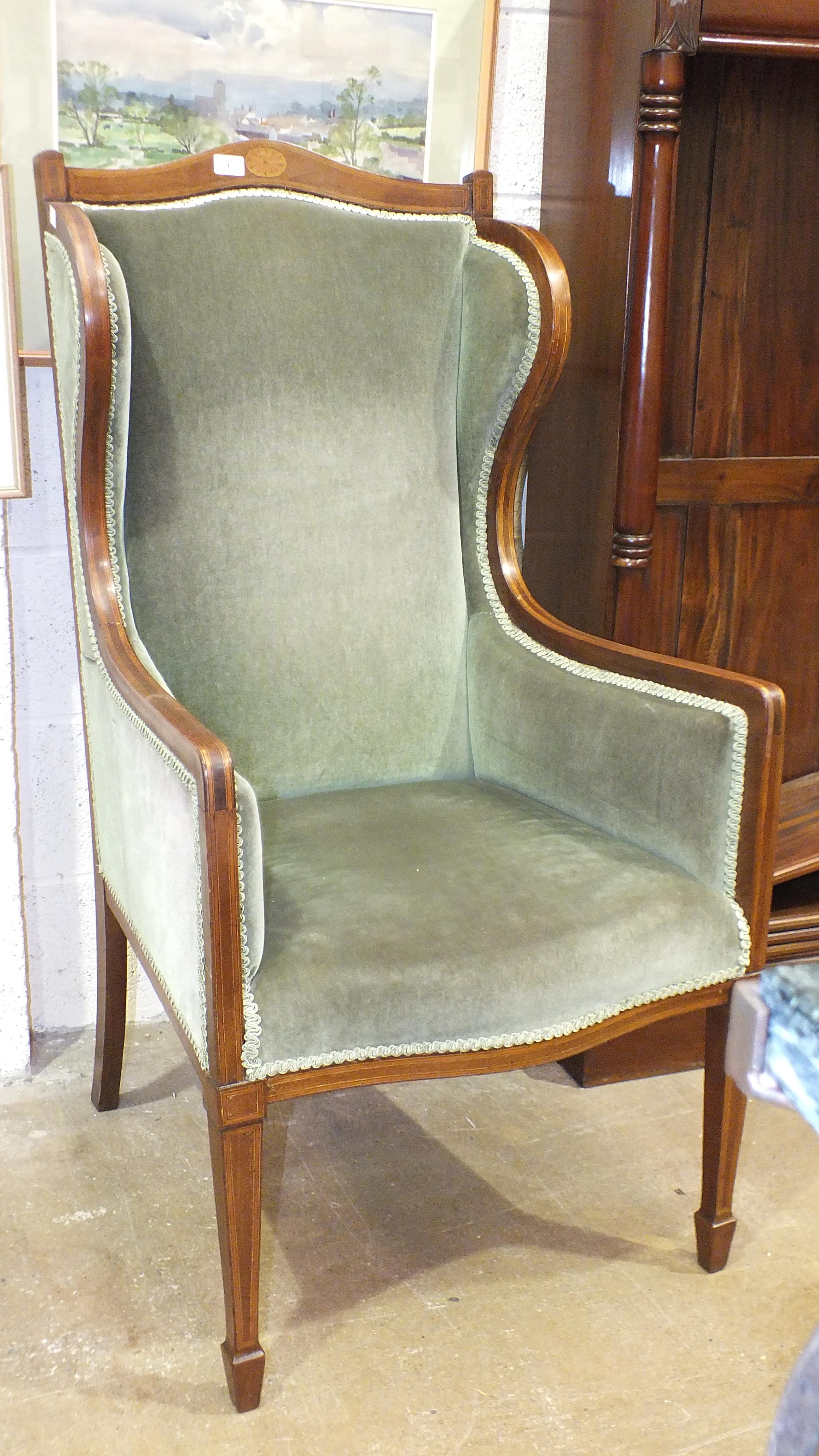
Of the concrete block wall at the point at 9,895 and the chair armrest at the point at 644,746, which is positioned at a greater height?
the chair armrest at the point at 644,746

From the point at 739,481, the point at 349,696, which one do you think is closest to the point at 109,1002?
the point at 349,696

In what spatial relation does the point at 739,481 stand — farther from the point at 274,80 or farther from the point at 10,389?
the point at 10,389

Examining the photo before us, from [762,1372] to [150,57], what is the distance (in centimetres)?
168

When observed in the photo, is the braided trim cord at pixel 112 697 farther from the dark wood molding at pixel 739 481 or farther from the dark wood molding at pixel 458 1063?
the dark wood molding at pixel 739 481

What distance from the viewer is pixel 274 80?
1.64 meters

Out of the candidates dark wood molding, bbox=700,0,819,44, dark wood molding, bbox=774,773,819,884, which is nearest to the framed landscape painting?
dark wood molding, bbox=700,0,819,44

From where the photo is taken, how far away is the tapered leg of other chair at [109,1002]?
5.18 feet

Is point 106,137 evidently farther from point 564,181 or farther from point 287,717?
point 287,717

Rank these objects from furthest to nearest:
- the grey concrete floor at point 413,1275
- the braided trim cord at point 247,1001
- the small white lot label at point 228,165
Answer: the small white lot label at point 228,165 → the grey concrete floor at point 413,1275 → the braided trim cord at point 247,1001

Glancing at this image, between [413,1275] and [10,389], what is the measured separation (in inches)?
47.4

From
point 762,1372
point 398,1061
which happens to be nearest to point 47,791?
point 398,1061

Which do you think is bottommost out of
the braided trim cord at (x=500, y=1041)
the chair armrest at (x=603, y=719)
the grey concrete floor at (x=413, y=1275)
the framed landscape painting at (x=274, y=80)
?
the grey concrete floor at (x=413, y=1275)

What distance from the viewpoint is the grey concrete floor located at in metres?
1.19

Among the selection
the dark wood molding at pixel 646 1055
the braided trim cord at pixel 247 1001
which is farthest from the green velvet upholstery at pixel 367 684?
the dark wood molding at pixel 646 1055
